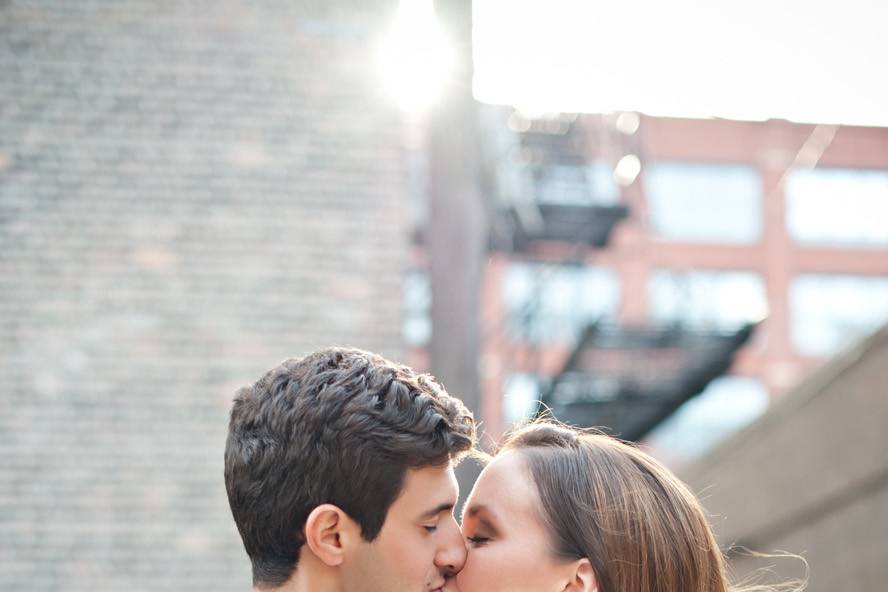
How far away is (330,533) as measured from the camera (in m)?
2.33

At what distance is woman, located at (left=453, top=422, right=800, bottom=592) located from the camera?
105 inches

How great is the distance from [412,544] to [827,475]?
19.7ft

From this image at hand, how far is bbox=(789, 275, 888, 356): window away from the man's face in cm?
2920

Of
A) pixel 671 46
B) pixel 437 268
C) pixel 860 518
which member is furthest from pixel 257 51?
pixel 860 518

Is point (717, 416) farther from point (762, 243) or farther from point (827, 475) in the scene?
point (827, 475)

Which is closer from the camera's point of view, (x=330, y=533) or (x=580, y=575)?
(x=330, y=533)

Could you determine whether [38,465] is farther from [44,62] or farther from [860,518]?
[860,518]

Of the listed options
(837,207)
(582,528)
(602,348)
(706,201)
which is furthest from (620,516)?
(837,207)

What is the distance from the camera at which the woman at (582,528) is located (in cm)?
268

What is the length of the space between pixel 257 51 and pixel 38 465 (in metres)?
2.57

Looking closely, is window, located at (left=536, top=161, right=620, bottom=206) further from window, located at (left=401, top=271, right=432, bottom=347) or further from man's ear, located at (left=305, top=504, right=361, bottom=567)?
window, located at (left=401, top=271, right=432, bottom=347)

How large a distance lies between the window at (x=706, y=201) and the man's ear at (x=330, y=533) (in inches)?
1071

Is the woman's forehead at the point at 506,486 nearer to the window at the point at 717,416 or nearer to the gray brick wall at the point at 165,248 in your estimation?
the gray brick wall at the point at 165,248

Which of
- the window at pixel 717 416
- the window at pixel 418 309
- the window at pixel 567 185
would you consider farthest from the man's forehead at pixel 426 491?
the window at pixel 717 416
